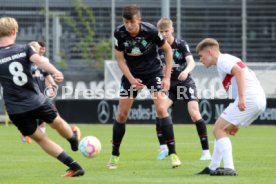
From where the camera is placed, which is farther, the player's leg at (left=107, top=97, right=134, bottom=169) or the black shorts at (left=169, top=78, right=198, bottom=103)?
the black shorts at (left=169, top=78, right=198, bottom=103)

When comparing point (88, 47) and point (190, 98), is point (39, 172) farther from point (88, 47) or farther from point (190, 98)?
point (88, 47)

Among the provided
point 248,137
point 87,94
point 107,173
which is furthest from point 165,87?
→ point 87,94

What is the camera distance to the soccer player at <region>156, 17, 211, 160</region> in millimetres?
13180

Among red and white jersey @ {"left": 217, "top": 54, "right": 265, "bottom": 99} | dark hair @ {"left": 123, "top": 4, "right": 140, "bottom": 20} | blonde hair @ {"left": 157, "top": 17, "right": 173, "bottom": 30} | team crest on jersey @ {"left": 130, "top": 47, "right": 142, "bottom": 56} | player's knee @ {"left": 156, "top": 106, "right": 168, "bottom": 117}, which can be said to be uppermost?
dark hair @ {"left": 123, "top": 4, "right": 140, "bottom": 20}

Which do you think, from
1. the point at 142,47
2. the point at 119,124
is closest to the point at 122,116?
the point at 119,124

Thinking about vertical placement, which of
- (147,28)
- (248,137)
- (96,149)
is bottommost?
(248,137)

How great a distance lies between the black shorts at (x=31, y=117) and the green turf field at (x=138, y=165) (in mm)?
629

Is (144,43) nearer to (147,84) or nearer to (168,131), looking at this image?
(147,84)

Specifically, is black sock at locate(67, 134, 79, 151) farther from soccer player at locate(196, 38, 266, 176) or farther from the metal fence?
the metal fence

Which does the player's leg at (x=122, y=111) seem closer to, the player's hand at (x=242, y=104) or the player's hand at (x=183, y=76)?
the player's hand at (x=183, y=76)

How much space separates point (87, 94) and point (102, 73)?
6.84 ft

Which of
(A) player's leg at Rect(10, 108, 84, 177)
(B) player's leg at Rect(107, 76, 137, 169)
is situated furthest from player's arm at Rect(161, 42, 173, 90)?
(A) player's leg at Rect(10, 108, 84, 177)

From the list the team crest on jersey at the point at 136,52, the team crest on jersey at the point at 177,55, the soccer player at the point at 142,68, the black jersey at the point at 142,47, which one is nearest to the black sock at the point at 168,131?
the soccer player at the point at 142,68

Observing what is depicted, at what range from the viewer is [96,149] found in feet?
33.8
